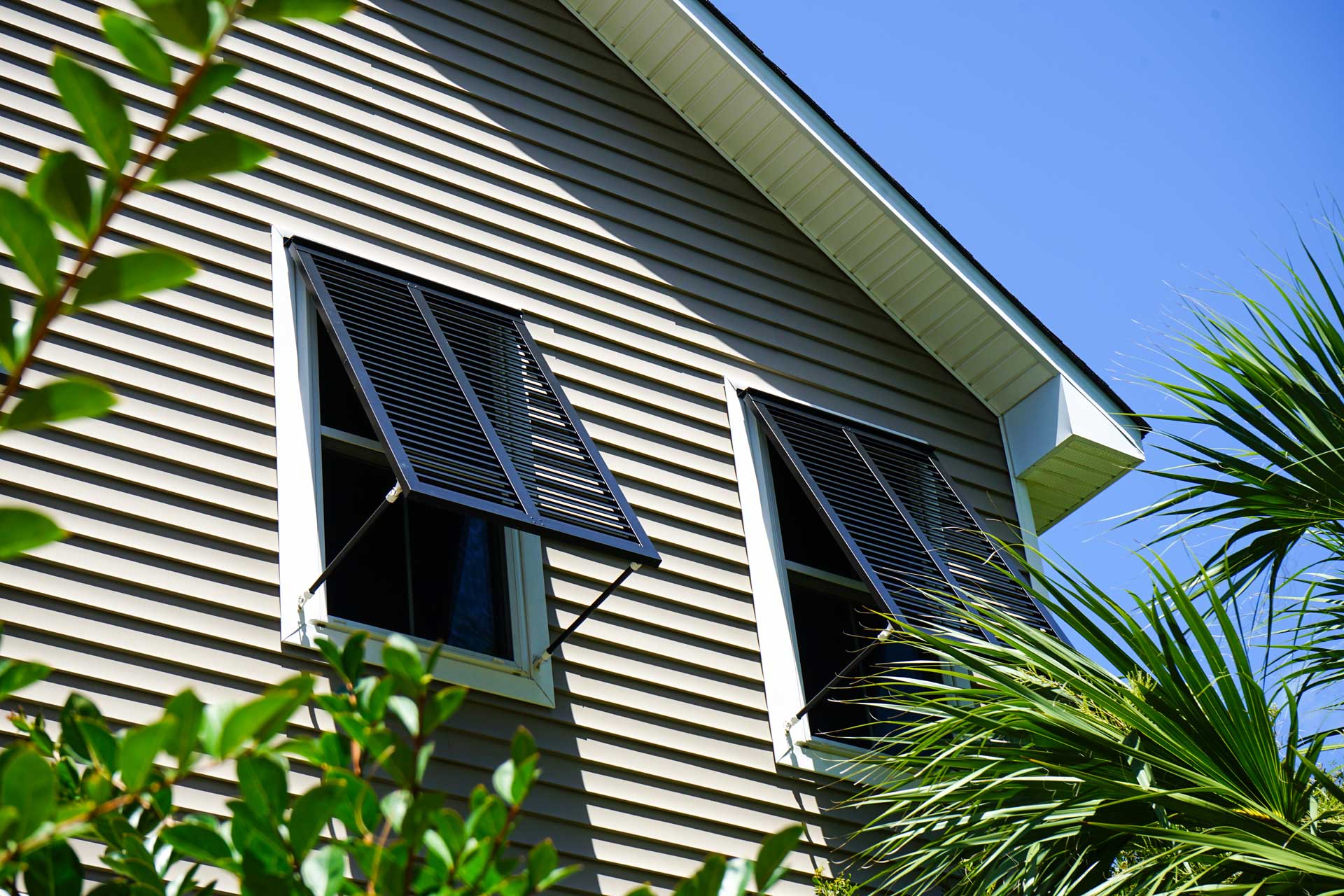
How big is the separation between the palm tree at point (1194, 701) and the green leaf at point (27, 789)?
2.83 meters

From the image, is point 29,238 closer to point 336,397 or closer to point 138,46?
point 138,46

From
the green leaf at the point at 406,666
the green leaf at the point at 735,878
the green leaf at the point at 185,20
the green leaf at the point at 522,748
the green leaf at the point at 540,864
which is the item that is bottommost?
the green leaf at the point at 735,878

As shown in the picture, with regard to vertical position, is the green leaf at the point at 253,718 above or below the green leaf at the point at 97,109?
below

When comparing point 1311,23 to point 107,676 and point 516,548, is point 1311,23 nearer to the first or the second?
point 516,548

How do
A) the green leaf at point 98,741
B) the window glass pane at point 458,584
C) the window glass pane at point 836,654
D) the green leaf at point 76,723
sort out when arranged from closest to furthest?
the green leaf at point 98,741
the green leaf at point 76,723
the window glass pane at point 458,584
the window glass pane at point 836,654

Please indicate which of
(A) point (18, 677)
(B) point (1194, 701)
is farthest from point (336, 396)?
(A) point (18, 677)

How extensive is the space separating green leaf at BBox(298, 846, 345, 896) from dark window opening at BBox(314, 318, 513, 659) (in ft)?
10.6

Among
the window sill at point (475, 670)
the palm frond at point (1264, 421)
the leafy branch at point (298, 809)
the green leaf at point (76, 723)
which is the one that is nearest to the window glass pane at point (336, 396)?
the window sill at point (475, 670)

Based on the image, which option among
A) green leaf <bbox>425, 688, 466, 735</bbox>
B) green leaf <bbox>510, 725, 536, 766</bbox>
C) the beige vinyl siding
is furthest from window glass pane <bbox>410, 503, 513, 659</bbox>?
green leaf <bbox>510, 725, 536, 766</bbox>

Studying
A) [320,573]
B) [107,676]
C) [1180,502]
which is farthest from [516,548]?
[1180,502]

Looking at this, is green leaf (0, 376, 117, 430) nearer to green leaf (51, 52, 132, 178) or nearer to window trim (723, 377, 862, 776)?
green leaf (51, 52, 132, 178)

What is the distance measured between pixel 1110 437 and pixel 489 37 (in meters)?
3.53

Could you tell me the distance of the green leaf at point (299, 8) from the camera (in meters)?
1.15

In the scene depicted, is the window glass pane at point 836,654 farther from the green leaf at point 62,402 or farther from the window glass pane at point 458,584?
the green leaf at point 62,402
